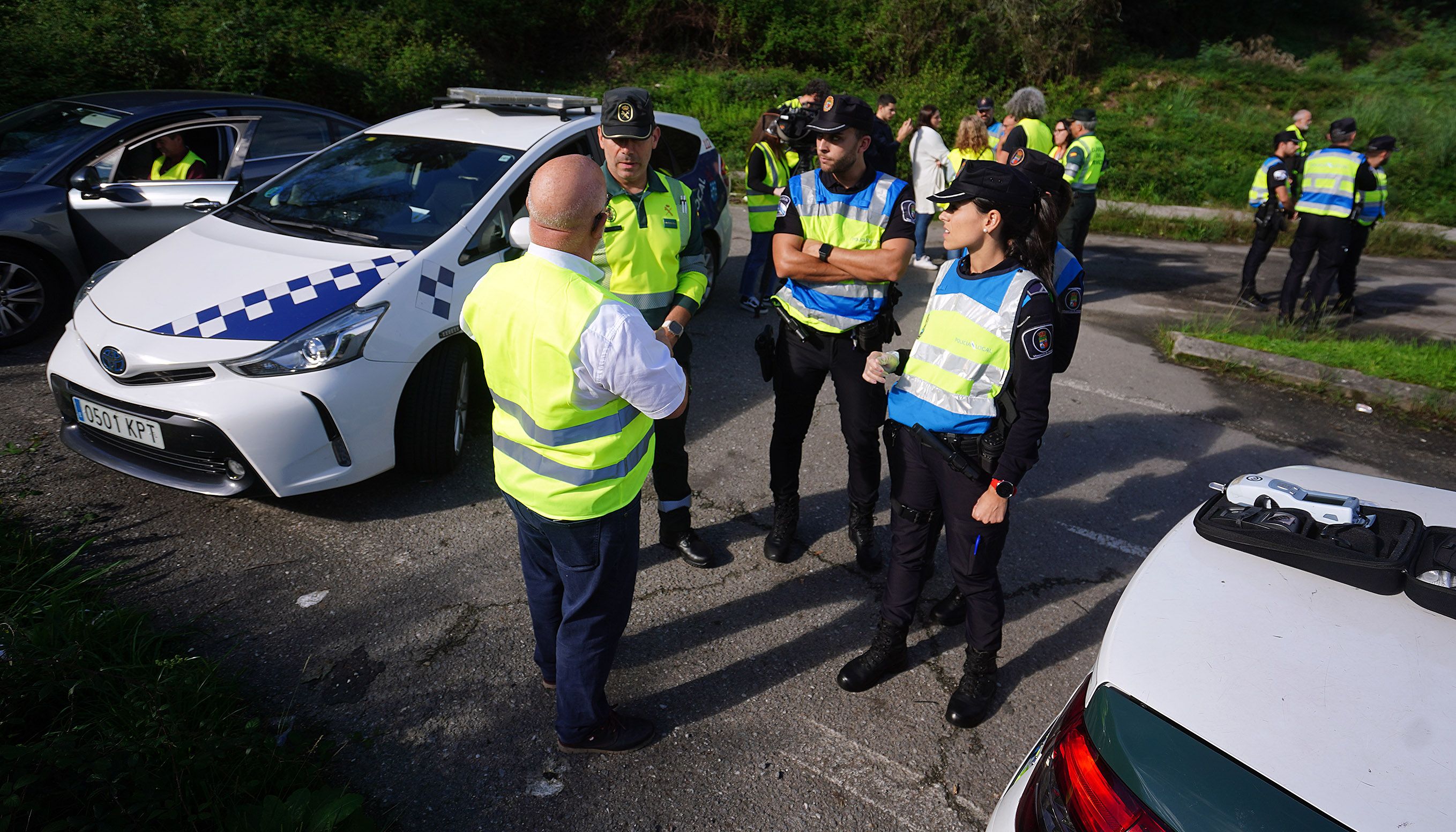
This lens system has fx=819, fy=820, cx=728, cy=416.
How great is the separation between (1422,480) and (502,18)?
17576 millimetres

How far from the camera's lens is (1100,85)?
19375 millimetres

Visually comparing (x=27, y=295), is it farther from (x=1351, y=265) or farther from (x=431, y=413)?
(x=1351, y=265)

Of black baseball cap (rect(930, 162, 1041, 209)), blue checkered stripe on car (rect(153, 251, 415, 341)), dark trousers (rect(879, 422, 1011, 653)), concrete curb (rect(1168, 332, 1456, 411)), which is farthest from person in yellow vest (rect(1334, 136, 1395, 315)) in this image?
blue checkered stripe on car (rect(153, 251, 415, 341))

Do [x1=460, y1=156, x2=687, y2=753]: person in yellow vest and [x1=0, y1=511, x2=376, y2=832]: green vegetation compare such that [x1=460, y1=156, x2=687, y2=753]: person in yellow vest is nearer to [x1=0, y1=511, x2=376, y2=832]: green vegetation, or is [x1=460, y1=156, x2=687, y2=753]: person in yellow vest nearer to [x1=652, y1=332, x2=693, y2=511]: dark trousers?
[x1=0, y1=511, x2=376, y2=832]: green vegetation

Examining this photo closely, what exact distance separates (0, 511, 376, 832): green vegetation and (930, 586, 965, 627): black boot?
2.10 metres

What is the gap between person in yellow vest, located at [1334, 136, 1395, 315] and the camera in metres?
7.26

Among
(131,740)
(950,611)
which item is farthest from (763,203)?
(131,740)

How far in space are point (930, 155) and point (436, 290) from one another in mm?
5947

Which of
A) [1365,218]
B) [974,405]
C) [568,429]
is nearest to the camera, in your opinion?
[568,429]

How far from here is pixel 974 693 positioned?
8.95 feet

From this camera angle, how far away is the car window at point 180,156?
5180mm

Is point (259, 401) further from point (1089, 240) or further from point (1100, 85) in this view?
point (1100, 85)

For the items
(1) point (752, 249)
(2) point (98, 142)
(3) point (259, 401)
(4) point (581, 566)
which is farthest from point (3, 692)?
(1) point (752, 249)

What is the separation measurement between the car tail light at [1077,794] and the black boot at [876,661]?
1.16 m
